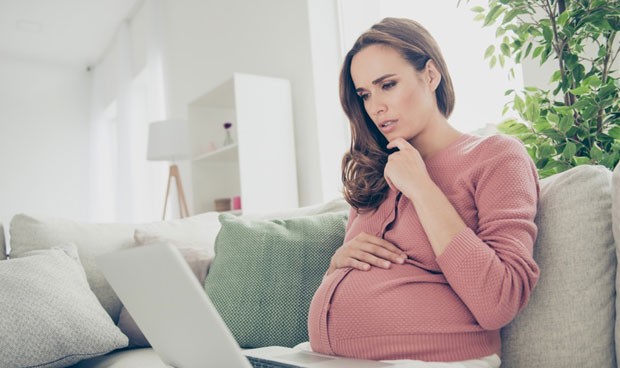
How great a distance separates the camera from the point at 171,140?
180 inches

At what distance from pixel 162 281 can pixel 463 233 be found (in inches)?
21.2

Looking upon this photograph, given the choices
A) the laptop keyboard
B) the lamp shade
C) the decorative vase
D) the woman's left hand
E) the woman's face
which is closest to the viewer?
the laptop keyboard

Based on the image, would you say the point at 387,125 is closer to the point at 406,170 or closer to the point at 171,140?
the point at 406,170

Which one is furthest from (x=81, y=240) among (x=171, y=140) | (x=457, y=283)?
(x=171, y=140)

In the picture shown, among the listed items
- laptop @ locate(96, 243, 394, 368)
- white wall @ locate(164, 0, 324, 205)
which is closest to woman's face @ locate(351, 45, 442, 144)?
laptop @ locate(96, 243, 394, 368)

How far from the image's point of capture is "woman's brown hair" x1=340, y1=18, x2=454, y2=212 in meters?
1.30

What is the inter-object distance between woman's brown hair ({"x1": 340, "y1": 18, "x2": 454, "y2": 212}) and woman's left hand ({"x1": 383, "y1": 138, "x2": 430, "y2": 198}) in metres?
0.10

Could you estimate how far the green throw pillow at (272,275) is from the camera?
62.9 inches

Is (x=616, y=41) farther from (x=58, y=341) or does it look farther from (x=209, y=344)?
(x=58, y=341)

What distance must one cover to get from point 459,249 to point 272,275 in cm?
72

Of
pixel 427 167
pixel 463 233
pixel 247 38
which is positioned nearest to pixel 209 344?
pixel 463 233

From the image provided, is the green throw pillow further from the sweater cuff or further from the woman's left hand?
the sweater cuff

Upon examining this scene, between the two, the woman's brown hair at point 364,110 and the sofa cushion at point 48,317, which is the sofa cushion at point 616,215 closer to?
the woman's brown hair at point 364,110

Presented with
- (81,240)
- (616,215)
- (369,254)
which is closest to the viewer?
(616,215)
